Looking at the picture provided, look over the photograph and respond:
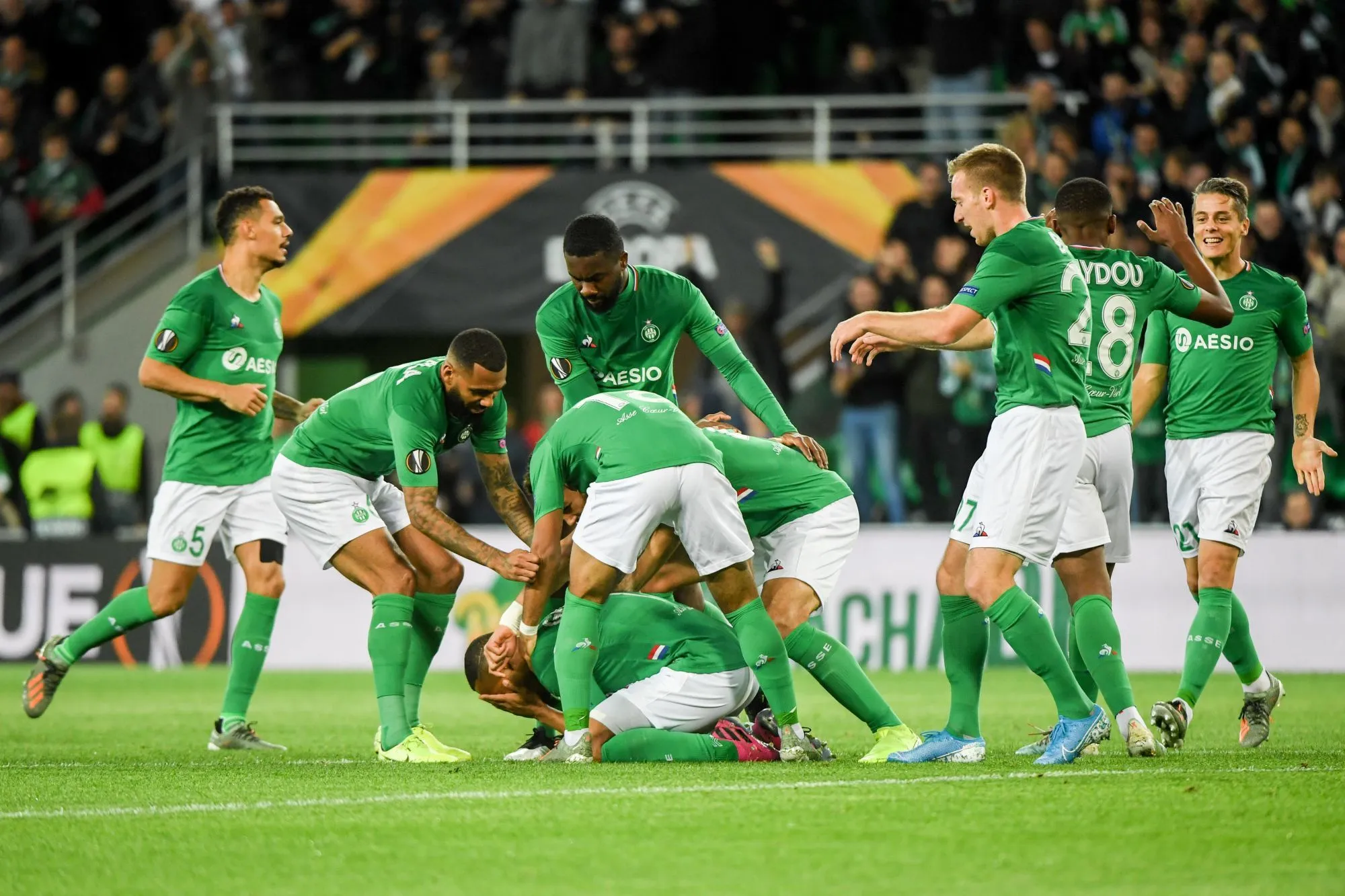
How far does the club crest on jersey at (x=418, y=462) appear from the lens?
7.62 meters

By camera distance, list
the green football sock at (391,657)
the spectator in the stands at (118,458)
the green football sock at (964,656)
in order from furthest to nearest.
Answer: the spectator in the stands at (118,458) < the green football sock at (391,657) < the green football sock at (964,656)

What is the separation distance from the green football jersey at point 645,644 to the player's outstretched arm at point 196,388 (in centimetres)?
215

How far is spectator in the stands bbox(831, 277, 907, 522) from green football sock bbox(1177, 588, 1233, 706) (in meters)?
6.80

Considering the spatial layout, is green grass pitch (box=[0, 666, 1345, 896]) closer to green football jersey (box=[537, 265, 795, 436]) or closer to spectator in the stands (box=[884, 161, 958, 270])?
green football jersey (box=[537, 265, 795, 436])

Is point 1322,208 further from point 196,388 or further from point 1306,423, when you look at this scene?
point 196,388

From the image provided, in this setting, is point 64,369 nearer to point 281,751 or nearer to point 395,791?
point 281,751

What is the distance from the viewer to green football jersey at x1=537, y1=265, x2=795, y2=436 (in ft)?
27.7

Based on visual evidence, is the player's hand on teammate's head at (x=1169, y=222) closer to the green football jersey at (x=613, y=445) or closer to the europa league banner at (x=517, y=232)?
the green football jersey at (x=613, y=445)

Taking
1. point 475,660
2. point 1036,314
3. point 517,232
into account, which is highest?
point 517,232

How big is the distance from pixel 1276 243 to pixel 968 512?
8056 millimetres

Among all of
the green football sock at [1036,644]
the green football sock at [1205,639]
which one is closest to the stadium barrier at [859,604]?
the green football sock at [1205,639]

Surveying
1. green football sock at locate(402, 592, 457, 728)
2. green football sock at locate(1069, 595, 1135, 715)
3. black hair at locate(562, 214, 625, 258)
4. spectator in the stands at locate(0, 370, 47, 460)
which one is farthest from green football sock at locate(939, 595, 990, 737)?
spectator in the stands at locate(0, 370, 47, 460)

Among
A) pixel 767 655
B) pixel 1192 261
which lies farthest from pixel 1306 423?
pixel 767 655

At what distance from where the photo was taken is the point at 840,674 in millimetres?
7371
